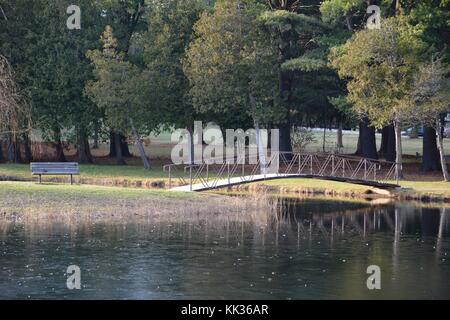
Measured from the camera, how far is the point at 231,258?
24078 millimetres

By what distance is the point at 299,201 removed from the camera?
129 feet

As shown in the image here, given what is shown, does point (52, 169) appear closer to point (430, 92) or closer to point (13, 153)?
point (430, 92)

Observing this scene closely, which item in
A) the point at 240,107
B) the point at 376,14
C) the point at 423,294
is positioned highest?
the point at 376,14

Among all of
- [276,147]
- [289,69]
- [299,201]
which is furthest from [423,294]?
[276,147]

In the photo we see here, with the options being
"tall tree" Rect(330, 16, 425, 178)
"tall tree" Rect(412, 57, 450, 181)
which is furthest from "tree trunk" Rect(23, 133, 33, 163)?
"tall tree" Rect(412, 57, 450, 181)

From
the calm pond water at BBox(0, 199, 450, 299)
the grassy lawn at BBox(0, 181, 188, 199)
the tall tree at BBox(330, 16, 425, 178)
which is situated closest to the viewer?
the calm pond water at BBox(0, 199, 450, 299)

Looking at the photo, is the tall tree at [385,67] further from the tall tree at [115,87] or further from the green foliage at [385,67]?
the tall tree at [115,87]

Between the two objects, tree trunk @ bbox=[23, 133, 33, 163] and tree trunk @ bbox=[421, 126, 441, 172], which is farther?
tree trunk @ bbox=[23, 133, 33, 163]

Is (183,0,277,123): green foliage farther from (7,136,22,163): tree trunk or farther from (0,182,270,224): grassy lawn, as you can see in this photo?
(0,182,270,224): grassy lawn

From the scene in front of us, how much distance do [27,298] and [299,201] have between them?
21.6 m

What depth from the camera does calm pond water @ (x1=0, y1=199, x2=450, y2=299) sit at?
20.1m

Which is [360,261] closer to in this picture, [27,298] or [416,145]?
[27,298]

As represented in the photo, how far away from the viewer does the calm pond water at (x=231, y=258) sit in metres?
20.1

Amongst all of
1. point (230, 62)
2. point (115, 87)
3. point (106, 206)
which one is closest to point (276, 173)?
point (230, 62)
